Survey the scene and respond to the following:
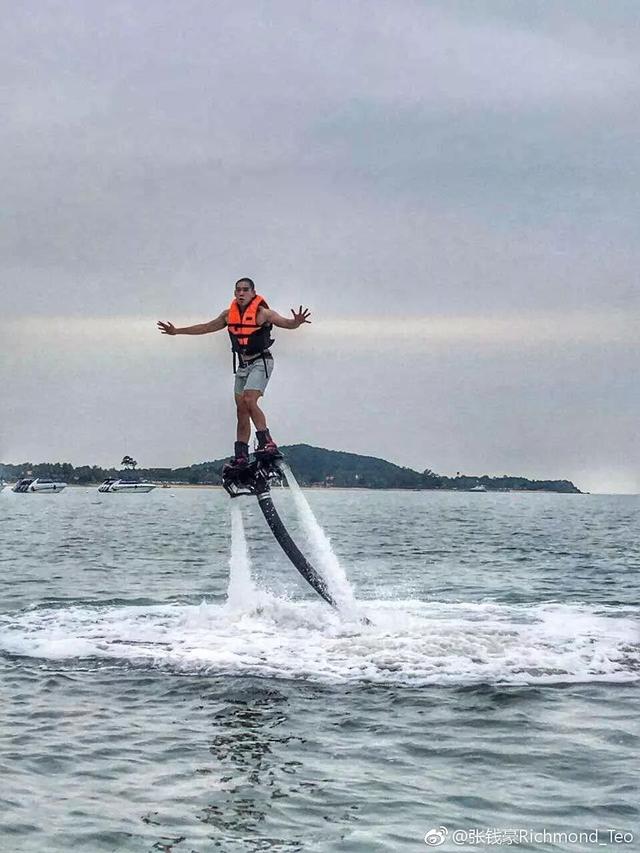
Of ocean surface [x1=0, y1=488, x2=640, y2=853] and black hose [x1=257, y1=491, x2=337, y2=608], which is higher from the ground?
black hose [x1=257, y1=491, x2=337, y2=608]

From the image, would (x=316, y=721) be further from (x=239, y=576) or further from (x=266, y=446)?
(x=239, y=576)

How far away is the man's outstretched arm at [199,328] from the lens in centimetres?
1914

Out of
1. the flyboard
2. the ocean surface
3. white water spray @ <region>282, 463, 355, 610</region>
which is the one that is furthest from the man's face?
the ocean surface

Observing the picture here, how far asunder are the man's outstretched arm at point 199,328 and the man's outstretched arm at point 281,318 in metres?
0.78

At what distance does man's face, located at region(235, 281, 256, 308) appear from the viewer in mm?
19172

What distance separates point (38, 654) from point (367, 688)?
5701 millimetres

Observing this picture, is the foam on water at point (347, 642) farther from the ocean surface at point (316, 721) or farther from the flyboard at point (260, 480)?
the flyboard at point (260, 480)

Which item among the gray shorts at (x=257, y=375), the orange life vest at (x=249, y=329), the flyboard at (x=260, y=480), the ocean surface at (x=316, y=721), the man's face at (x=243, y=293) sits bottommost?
the ocean surface at (x=316, y=721)

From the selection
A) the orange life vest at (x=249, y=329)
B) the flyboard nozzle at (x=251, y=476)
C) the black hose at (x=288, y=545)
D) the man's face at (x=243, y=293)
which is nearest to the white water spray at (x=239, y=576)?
the black hose at (x=288, y=545)

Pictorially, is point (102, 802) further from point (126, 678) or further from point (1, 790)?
point (126, 678)

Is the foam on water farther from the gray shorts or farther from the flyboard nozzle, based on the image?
the gray shorts

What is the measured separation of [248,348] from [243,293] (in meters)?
0.96

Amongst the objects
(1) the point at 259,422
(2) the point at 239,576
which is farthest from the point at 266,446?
(2) the point at 239,576

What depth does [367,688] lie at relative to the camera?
52.8 ft
